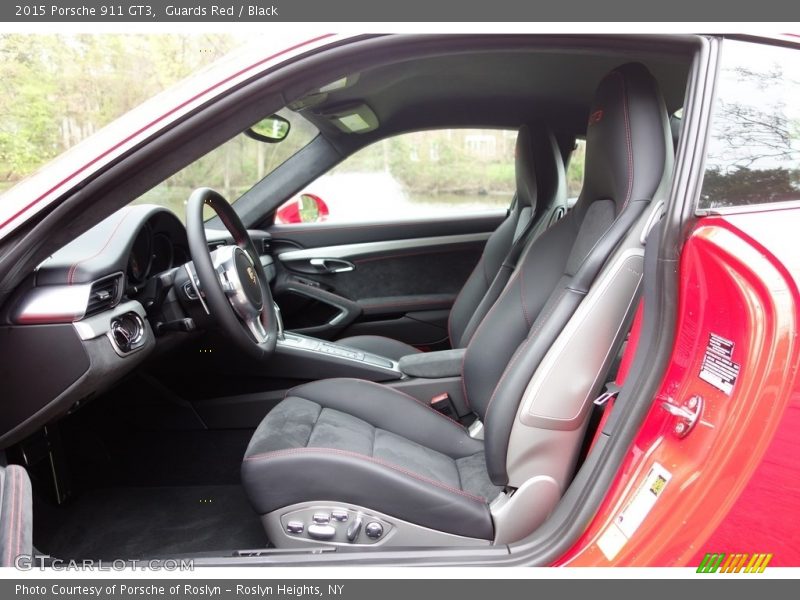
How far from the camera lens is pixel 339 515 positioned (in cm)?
135

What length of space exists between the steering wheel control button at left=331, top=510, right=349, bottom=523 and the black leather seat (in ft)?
3.24

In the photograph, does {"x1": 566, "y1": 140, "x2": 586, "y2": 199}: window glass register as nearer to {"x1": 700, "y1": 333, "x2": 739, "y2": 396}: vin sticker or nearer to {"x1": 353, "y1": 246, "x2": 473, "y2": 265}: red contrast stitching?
{"x1": 353, "y1": 246, "x2": 473, "y2": 265}: red contrast stitching

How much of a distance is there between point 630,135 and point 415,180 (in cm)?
194

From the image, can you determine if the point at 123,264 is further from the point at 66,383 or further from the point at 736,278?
the point at 736,278

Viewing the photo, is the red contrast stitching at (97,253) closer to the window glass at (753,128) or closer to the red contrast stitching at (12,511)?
the red contrast stitching at (12,511)

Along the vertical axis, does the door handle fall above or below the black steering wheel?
below

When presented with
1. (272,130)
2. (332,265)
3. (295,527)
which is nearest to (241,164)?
(272,130)

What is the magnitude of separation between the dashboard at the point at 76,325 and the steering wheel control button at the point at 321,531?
0.62m

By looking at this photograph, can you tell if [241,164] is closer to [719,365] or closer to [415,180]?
[415,180]

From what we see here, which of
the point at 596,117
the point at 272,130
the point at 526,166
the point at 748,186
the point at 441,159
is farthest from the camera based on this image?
the point at 441,159

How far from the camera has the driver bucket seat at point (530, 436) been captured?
1327 millimetres

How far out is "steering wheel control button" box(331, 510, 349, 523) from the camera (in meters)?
1.35

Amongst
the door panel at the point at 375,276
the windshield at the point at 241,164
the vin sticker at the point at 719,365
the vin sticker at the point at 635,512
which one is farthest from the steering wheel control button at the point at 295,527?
the door panel at the point at 375,276

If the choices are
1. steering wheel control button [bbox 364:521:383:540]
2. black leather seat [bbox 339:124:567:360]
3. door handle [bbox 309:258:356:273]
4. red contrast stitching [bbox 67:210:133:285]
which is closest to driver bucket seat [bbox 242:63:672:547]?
steering wheel control button [bbox 364:521:383:540]
